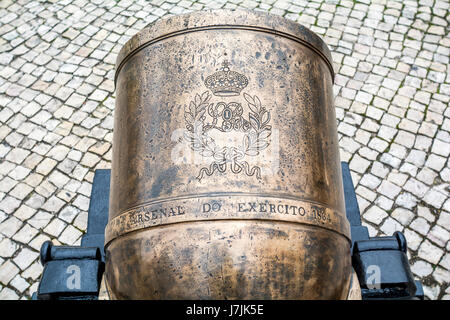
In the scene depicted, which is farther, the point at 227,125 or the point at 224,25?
the point at 224,25

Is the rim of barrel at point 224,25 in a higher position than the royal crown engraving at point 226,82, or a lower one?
higher

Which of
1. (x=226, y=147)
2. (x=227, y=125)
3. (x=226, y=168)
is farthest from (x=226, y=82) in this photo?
(x=226, y=168)

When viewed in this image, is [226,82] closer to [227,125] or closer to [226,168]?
[227,125]

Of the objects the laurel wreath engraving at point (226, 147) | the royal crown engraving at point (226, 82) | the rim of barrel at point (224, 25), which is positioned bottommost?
the laurel wreath engraving at point (226, 147)

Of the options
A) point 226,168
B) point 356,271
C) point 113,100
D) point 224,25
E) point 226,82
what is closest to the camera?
point 226,168

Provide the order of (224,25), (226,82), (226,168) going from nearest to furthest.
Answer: (226,168)
(226,82)
(224,25)

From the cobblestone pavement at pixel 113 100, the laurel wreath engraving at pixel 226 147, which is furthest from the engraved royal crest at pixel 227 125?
the cobblestone pavement at pixel 113 100

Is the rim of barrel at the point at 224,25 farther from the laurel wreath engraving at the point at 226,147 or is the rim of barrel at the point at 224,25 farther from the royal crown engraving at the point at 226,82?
the laurel wreath engraving at the point at 226,147

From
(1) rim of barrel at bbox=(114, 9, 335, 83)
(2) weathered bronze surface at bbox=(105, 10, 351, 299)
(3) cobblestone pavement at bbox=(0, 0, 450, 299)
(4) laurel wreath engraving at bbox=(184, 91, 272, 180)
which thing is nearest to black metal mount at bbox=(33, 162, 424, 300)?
(2) weathered bronze surface at bbox=(105, 10, 351, 299)

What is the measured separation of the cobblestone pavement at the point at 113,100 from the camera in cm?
415

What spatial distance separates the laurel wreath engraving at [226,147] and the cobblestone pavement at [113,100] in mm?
2728

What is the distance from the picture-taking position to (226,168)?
1.88m

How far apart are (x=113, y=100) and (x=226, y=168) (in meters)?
3.83

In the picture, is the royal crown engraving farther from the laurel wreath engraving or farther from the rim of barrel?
the rim of barrel
